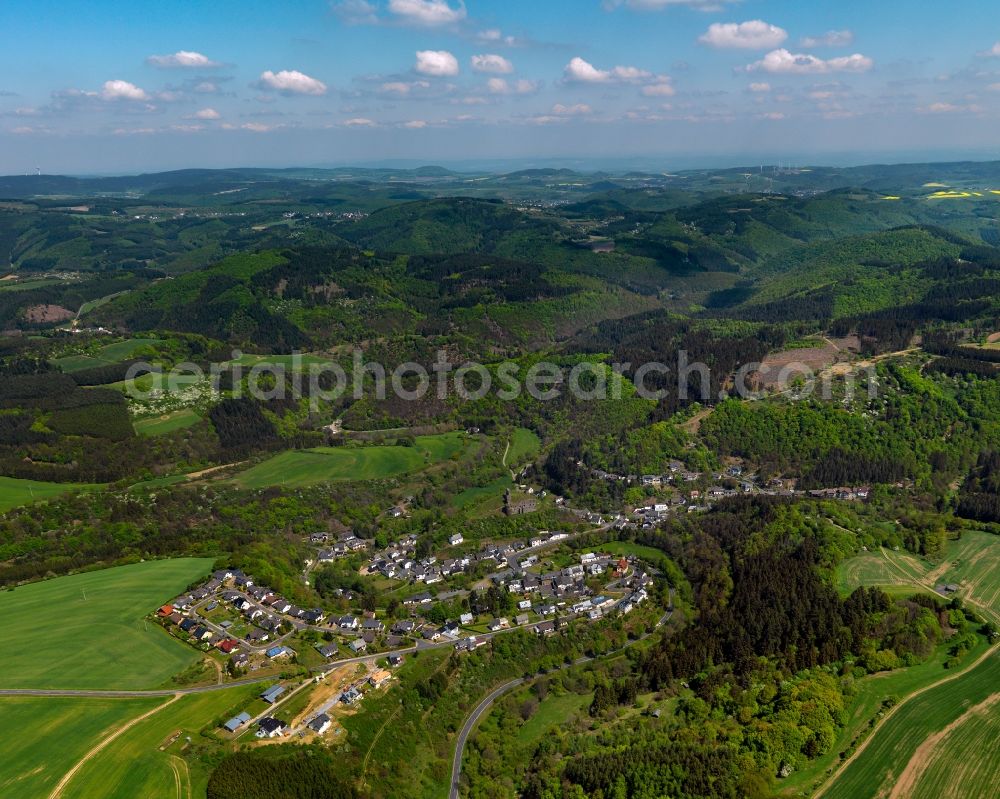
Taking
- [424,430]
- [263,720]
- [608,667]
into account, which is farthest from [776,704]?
[424,430]

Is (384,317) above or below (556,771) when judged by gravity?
above

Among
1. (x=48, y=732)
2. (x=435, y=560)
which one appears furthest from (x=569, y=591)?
(x=48, y=732)

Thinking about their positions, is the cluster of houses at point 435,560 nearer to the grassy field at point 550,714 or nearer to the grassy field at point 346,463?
the grassy field at point 346,463

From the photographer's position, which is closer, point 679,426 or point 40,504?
point 40,504

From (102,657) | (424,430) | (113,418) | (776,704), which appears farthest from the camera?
(424,430)

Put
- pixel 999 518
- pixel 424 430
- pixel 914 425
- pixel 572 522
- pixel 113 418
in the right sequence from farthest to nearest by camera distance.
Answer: pixel 424 430 < pixel 113 418 < pixel 914 425 < pixel 572 522 < pixel 999 518

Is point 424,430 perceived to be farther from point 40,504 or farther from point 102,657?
point 102,657
